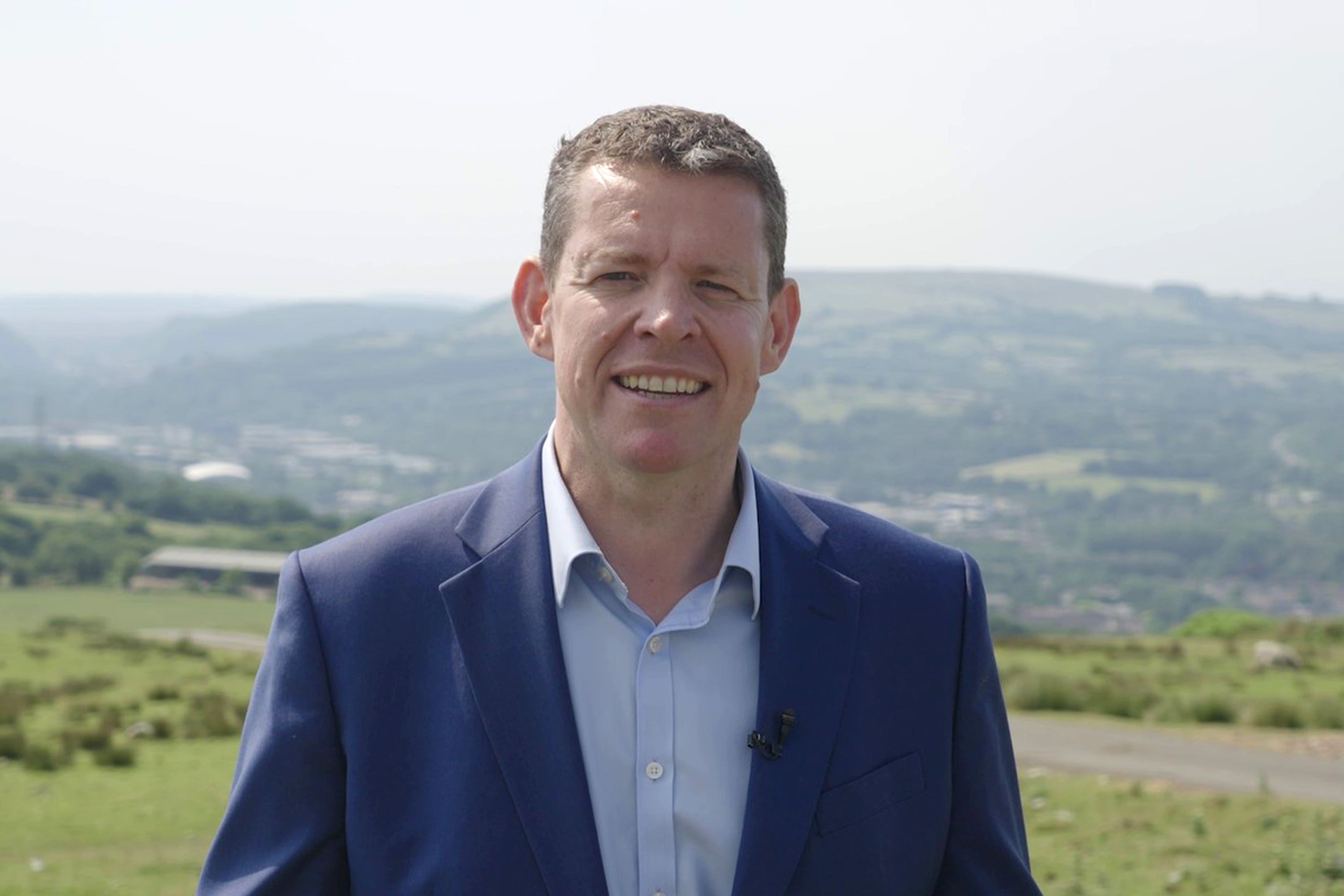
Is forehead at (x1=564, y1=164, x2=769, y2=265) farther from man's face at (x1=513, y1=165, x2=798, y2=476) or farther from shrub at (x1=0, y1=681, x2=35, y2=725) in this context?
shrub at (x1=0, y1=681, x2=35, y2=725)

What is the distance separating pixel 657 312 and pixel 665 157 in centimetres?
25

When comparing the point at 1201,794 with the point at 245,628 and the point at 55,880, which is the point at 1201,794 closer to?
the point at 55,880

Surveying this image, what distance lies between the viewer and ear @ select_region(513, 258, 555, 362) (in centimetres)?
274

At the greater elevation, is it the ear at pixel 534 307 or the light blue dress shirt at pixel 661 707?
the ear at pixel 534 307

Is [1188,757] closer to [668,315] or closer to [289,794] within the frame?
[668,315]

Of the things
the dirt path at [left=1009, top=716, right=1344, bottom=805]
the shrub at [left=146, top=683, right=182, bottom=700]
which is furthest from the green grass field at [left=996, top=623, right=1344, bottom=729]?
the shrub at [left=146, top=683, right=182, bottom=700]

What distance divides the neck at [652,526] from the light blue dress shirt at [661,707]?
32 mm

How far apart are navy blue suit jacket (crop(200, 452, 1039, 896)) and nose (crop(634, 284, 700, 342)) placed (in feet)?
1.28

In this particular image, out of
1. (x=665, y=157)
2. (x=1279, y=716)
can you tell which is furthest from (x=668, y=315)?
(x=1279, y=716)

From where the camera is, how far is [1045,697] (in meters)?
15.7

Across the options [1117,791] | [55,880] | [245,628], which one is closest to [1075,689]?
[1117,791]

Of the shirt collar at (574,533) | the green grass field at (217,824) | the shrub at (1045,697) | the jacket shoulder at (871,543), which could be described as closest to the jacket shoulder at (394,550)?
the shirt collar at (574,533)

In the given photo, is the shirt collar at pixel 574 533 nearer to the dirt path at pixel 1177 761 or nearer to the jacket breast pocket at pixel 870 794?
the jacket breast pocket at pixel 870 794

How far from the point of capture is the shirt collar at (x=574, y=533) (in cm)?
258
